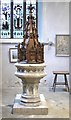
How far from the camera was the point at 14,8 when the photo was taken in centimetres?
892

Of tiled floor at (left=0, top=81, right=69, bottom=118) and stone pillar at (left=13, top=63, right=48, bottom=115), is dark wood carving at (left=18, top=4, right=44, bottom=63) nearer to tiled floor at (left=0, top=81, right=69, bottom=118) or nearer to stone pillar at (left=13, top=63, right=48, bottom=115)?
stone pillar at (left=13, top=63, right=48, bottom=115)

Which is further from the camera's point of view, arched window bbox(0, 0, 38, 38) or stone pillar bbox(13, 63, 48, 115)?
arched window bbox(0, 0, 38, 38)

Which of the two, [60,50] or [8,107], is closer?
[8,107]

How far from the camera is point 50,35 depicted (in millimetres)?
8617

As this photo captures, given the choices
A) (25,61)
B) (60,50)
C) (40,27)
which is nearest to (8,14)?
(40,27)

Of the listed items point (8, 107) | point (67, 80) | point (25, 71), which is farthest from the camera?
point (67, 80)

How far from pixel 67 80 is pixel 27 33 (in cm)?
290

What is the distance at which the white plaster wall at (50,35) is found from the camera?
337 inches

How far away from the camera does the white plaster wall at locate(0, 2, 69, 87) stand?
337 inches

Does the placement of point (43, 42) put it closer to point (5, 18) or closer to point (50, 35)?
point (50, 35)

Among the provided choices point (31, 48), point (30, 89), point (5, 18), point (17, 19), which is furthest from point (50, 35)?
point (30, 89)

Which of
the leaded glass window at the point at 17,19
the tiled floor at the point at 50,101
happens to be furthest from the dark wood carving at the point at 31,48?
the leaded glass window at the point at 17,19

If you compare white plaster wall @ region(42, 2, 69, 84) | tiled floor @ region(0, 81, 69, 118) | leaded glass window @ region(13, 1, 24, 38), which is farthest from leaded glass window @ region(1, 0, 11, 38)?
tiled floor @ region(0, 81, 69, 118)

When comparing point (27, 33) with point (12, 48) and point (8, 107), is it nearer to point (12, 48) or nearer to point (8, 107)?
point (8, 107)
